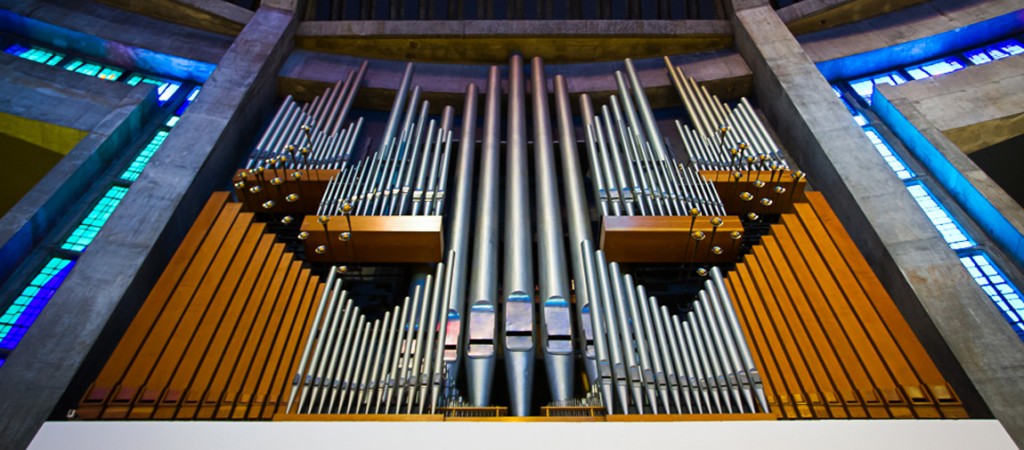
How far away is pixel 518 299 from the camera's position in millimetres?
5477

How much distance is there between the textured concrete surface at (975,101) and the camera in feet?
26.4

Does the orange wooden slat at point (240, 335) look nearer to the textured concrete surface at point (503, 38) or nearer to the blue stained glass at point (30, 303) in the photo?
the blue stained glass at point (30, 303)

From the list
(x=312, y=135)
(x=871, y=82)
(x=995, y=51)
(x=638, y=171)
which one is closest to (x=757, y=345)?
(x=638, y=171)

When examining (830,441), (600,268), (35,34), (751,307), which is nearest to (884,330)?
(751,307)

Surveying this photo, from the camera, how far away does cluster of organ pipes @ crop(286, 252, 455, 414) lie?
14.8ft

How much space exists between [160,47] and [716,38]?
7298 mm

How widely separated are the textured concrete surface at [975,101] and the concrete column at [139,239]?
7.37 metres

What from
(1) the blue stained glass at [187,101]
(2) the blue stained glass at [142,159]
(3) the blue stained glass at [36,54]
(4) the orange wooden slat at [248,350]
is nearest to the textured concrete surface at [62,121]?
(2) the blue stained glass at [142,159]

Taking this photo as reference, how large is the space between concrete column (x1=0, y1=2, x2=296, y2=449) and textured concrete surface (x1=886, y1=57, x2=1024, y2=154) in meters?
7.37

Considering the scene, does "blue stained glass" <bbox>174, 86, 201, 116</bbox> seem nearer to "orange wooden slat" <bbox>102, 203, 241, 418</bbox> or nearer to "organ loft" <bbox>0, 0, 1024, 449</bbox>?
"organ loft" <bbox>0, 0, 1024, 449</bbox>

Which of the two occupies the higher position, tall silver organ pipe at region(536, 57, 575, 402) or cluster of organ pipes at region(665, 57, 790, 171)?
cluster of organ pipes at region(665, 57, 790, 171)

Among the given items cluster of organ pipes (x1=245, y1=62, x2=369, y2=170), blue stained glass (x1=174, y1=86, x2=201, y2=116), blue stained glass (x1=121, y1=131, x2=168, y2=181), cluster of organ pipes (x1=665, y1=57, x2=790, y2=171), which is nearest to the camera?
cluster of organ pipes (x1=665, y1=57, x2=790, y2=171)

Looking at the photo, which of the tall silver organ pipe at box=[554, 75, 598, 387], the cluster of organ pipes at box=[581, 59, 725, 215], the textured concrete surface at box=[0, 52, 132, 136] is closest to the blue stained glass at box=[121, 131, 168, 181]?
the textured concrete surface at box=[0, 52, 132, 136]

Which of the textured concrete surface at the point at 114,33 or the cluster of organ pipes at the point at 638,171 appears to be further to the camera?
the textured concrete surface at the point at 114,33
